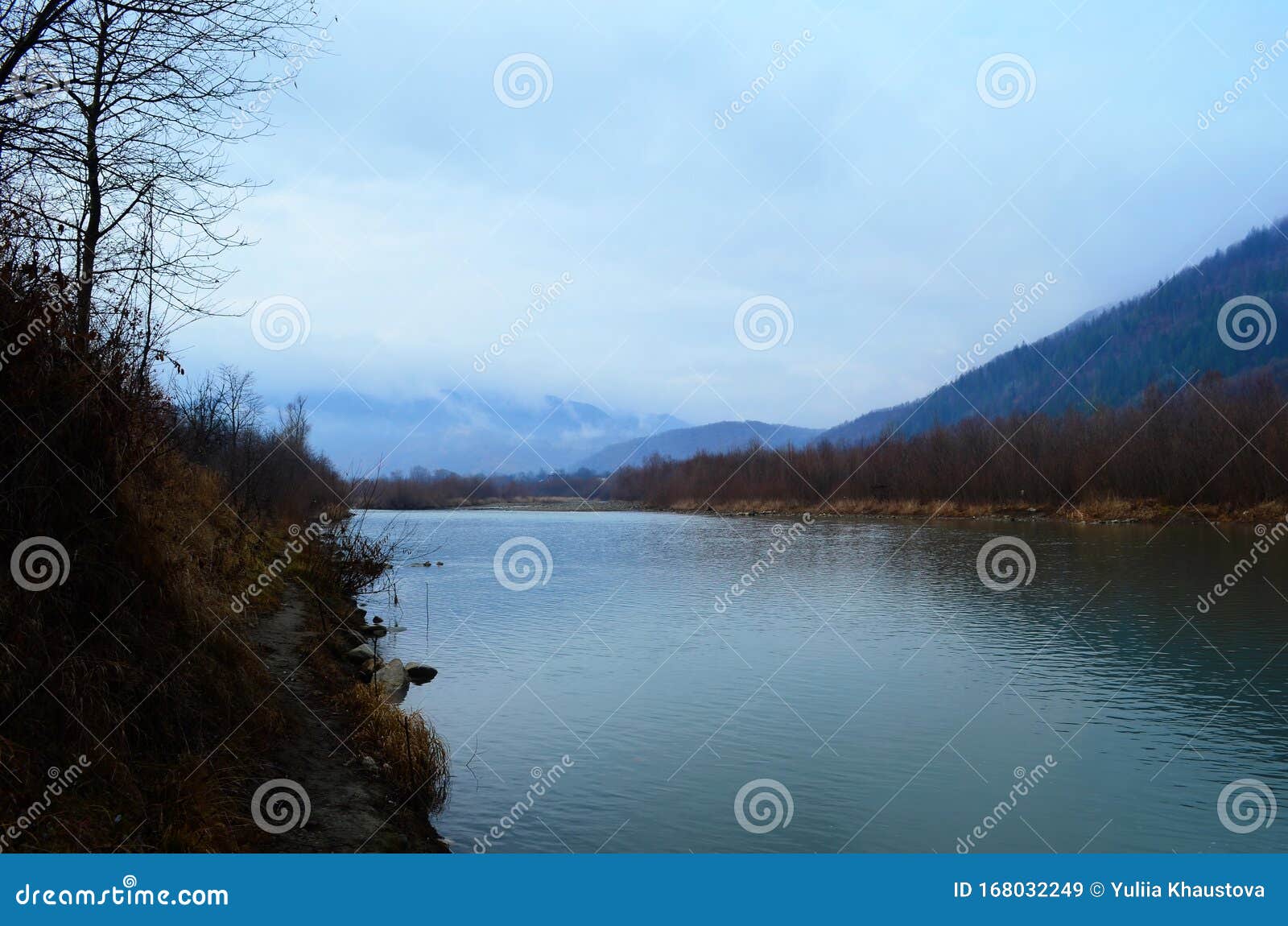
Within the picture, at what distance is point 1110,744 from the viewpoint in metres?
11.4

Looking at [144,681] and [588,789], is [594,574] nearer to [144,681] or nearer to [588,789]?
[588,789]

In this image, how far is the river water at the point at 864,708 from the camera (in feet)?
29.1

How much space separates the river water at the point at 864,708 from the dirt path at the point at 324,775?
1036 millimetres

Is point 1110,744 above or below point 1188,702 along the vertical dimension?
below

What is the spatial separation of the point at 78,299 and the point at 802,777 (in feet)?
28.2

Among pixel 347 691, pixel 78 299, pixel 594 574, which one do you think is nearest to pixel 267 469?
pixel 594 574

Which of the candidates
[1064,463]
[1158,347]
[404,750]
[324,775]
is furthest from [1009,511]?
[1158,347]

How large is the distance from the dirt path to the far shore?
4812cm

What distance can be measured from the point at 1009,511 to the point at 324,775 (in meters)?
56.7

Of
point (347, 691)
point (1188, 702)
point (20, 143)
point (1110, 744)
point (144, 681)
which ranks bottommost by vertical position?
point (144, 681)

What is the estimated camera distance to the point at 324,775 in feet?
25.8

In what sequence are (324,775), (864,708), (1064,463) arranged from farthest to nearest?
(1064,463) < (864,708) < (324,775)

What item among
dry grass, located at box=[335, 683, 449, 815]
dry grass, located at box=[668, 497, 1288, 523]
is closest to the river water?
dry grass, located at box=[335, 683, 449, 815]

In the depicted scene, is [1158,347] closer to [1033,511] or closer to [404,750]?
[1033,511]
